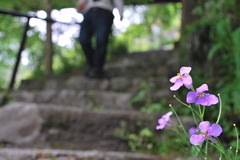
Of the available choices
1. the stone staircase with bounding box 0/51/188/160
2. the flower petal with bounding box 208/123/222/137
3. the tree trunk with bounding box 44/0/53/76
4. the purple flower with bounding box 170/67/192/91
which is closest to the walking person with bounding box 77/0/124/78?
the tree trunk with bounding box 44/0/53/76

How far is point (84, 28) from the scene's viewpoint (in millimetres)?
3842

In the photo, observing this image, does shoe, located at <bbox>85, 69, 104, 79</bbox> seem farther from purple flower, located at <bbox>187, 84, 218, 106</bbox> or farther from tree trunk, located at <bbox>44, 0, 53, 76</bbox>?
purple flower, located at <bbox>187, 84, 218, 106</bbox>

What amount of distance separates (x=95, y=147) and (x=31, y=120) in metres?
0.56

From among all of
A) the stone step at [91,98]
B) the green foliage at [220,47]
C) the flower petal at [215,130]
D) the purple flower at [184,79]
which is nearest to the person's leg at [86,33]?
the stone step at [91,98]

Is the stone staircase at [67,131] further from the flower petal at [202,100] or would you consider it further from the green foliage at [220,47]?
the flower petal at [202,100]

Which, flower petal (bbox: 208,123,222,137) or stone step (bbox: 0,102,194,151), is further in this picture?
stone step (bbox: 0,102,194,151)

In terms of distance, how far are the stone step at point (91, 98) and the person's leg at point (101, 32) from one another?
761mm

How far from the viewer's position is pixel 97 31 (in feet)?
12.2

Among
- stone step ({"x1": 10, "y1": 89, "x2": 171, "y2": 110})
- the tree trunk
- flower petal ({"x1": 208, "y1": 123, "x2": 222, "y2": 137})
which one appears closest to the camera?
flower petal ({"x1": 208, "y1": 123, "x2": 222, "y2": 137})

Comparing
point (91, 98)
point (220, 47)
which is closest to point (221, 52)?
point (220, 47)

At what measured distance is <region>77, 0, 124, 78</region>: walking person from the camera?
3.67m

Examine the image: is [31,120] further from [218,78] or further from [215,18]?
[215,18]

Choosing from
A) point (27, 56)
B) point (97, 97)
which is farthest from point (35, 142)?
point (27, 56)

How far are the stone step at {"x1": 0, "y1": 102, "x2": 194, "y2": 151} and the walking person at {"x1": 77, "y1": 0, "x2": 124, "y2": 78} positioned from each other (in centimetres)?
156
